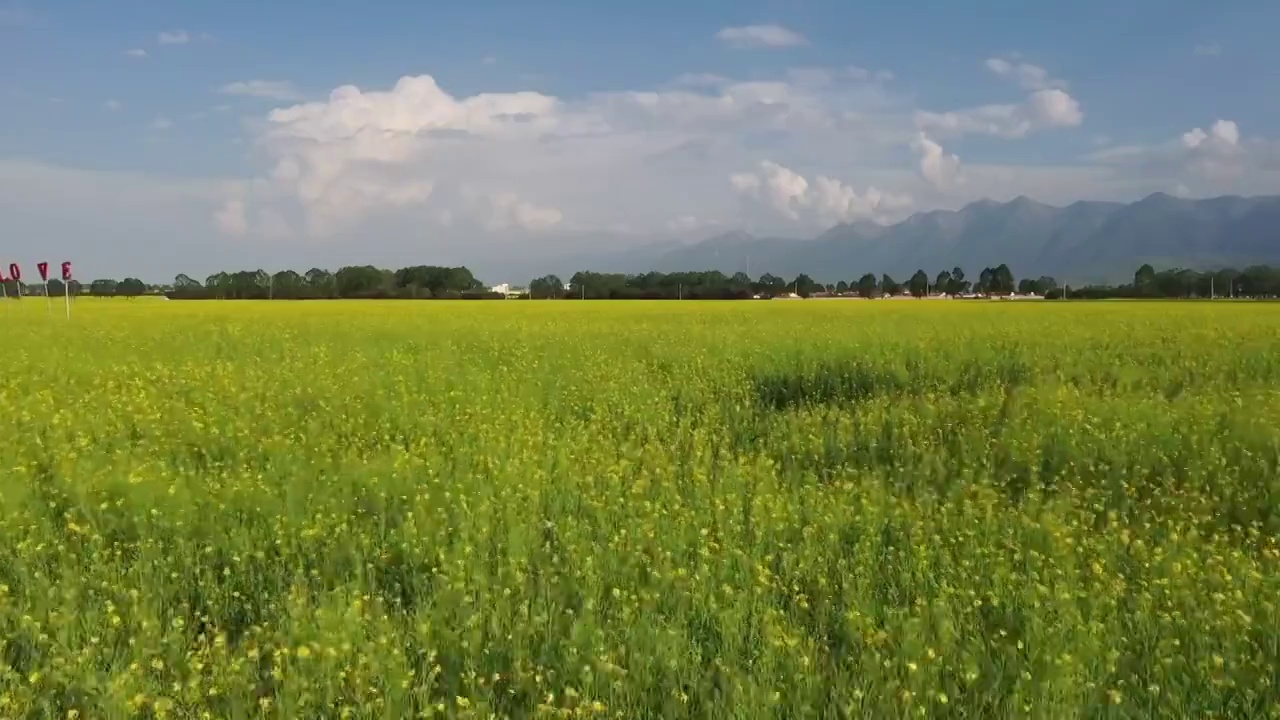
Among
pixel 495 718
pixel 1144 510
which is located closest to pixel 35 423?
pixel 495 718

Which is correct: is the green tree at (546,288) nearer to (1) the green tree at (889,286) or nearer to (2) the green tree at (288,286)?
(2) the green tree at (288,286)

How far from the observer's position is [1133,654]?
4.52 m

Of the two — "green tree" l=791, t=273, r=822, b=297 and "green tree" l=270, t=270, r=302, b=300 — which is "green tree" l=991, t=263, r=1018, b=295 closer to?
"green tree" l=791, t=273, r=822, b=297

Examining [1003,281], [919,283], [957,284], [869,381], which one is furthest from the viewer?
[1003,281]

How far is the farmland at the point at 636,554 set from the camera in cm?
417

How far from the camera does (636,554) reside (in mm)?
5719

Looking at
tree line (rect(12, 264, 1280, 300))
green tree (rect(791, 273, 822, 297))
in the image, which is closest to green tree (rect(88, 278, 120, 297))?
tree line (rect(12, 264, 1280, 300))

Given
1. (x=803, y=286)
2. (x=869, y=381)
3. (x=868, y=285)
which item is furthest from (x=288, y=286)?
(x=869, y=381)

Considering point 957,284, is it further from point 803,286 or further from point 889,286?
point 803,286

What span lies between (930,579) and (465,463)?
4.57m

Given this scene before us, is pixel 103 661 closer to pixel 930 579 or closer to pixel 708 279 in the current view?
pixel 930 579

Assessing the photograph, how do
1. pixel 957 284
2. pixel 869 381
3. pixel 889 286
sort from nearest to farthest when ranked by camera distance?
pixel 869 381, pixel 957 284, pixel 889 286

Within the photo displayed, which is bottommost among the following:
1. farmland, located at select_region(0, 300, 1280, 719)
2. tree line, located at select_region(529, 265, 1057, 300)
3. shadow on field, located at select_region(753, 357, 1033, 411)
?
farmland, located at select_region(0, 300, 1280, 719)

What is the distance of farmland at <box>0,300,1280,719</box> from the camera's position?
417 centimetres
